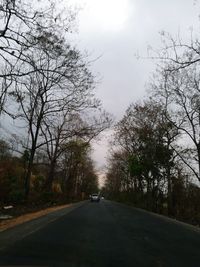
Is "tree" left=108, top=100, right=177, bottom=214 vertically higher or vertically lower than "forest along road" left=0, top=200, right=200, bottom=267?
higher

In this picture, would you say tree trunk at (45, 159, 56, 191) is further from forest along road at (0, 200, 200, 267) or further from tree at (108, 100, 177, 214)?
forest along road at (0, 200, 200, 267)

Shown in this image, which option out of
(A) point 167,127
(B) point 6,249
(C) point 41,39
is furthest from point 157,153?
(B) point 6,249

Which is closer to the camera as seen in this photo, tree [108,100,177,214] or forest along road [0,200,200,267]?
forest along road [0,200,200,267]

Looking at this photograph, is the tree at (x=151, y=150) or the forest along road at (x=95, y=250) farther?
the tree at (x=151, y=150)

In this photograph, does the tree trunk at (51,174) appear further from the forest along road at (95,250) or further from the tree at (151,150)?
the forest along road at (95,250)

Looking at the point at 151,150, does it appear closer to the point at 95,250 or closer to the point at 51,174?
the point at 51,174

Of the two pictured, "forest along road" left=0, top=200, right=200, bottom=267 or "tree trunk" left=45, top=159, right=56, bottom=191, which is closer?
"forest along road" left=0, top=200, right=200, bottom=267

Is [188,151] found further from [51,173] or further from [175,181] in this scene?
[51,173]

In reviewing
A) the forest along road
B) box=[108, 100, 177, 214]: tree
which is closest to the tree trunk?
box=[108, 100, 177, 214]: tree

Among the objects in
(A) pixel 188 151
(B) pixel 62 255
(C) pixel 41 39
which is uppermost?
(A) pixel 188 151

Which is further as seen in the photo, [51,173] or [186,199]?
[51,173]

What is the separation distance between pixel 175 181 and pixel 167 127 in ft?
18.6

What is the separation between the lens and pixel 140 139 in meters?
57.9

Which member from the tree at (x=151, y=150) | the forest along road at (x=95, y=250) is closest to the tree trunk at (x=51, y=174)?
the tree at (x=151, y=150)
